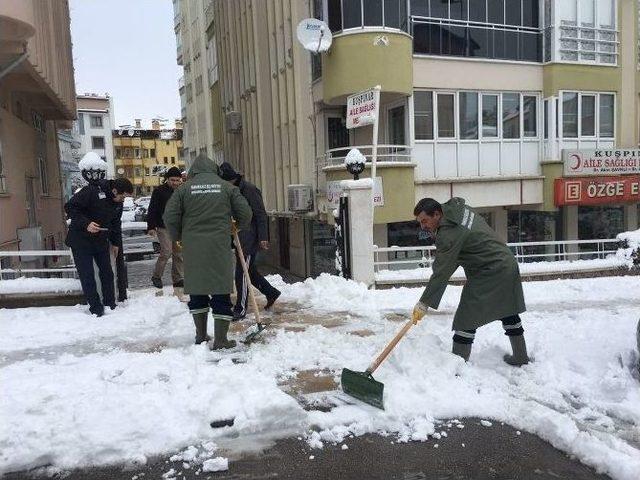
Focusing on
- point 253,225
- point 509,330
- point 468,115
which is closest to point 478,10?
point 468,115

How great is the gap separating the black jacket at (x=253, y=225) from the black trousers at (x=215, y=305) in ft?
4.01

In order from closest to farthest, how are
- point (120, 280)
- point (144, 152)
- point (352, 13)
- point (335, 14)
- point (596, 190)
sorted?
1. point (120, 280)
2. point (352, 13)
3. point (335, 14)
4. point (596, 190)
5. point (144, 152)

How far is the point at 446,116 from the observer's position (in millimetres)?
13258

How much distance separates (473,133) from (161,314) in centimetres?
983

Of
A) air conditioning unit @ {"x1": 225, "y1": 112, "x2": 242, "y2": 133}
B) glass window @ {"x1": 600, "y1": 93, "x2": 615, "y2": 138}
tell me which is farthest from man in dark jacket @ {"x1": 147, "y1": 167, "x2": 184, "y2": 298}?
air conditioning unit @ {"x1": 225, "y1": 112, "x2": 242, "y2": 133}

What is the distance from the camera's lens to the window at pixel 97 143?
73188 millimetres

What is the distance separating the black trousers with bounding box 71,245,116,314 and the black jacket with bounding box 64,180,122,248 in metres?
0.07

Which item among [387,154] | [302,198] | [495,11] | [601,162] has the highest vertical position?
[495,11]

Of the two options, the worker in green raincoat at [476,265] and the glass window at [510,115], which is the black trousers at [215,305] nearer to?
the worker in green raincoat at [476,265]

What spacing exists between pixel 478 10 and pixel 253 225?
403 inches

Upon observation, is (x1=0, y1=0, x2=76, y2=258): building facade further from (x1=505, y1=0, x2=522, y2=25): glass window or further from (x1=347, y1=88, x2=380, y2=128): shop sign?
(x1=505, y1=0, x2=522, y2=25): glass window

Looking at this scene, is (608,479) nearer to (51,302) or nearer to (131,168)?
(51,302)

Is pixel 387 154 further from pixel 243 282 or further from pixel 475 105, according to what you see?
pixel 243 282

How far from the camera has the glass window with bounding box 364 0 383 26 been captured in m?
12.2
